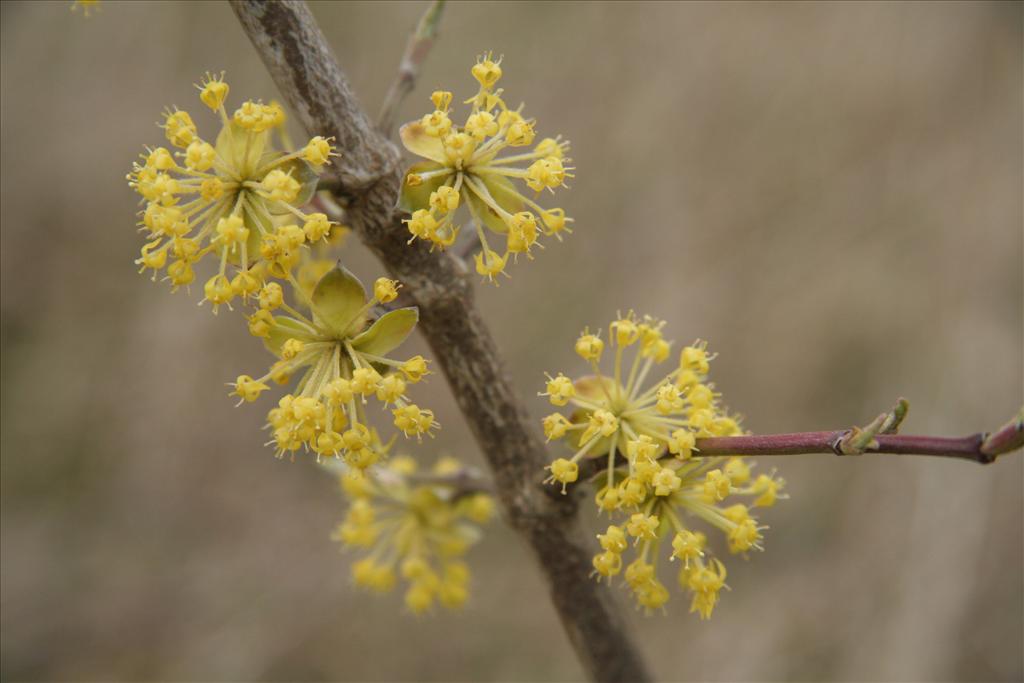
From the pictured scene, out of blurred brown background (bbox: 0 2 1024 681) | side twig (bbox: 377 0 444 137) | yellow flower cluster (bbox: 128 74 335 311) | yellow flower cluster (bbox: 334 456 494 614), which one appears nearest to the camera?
yellow flower cluster (bbox: 128 74 335 311)

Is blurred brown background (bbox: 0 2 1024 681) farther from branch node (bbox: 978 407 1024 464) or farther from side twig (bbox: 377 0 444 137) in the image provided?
branch node (bbox: 978 407 1024 464)

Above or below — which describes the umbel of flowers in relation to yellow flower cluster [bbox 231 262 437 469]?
below

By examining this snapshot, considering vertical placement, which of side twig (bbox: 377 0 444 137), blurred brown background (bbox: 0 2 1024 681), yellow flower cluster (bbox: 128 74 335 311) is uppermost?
blurred brown background (bbox: 0 2 1024 681)

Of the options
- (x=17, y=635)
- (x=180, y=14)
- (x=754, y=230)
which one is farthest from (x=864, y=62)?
(x=17, y=635)

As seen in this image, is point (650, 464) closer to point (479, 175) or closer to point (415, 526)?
point (479, 175)

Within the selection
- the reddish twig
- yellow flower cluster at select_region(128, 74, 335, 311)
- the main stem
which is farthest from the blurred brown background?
yellow flower cluster at select_region(128, 74, 335, 311)

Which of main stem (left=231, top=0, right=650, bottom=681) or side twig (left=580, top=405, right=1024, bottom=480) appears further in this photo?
main stem (left=231, top=0, right=650, bottom=681)

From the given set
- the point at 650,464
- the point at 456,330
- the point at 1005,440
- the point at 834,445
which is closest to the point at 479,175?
the point at 456,330

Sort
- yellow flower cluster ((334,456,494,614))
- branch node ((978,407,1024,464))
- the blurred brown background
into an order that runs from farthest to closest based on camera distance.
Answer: the blurred brown background
yellow flower cluster ((334,456,494,614))
branch node ((978,407,1024,464))
